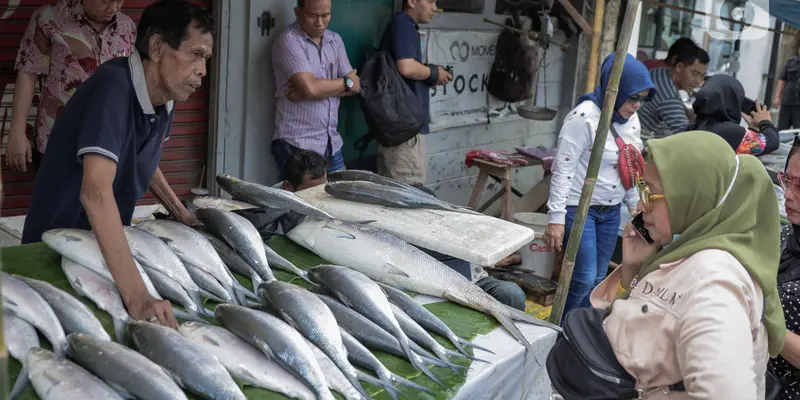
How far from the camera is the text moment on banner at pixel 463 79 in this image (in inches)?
320

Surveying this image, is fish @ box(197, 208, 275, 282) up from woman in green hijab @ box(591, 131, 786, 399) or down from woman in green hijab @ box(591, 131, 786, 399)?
down

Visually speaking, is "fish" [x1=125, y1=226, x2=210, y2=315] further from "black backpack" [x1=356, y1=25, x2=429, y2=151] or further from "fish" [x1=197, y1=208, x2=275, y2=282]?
"black backpack" [x1=356, y1=25, x2=429, y2=151]

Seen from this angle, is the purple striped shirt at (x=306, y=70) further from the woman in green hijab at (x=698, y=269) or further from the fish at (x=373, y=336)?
the woman in green hijab at (x=698, y=269)

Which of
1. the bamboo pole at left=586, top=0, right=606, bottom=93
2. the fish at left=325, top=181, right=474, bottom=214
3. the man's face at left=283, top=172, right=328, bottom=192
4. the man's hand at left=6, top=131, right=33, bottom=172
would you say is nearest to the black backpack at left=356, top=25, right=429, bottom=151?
the bamboo pole at left=586, top=0, right=606, bottom=93

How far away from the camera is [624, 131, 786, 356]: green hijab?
7.65 feet

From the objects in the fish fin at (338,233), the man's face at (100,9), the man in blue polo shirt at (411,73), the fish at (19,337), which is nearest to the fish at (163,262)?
the fish at (19,337)

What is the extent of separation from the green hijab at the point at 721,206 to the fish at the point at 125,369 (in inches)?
58.7

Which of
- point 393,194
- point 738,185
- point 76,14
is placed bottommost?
point 393,194

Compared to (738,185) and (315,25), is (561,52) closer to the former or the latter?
(315,25)

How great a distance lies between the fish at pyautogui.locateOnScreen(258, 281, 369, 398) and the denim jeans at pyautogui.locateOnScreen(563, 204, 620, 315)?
9.32ft

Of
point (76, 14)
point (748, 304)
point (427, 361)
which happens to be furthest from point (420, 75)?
point (748, 304)

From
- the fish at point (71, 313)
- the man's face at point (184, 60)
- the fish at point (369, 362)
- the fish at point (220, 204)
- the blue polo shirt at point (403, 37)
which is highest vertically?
the blue polo shirt at point (403, 37)

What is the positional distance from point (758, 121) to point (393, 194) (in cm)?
484

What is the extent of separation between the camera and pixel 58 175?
3199mm
